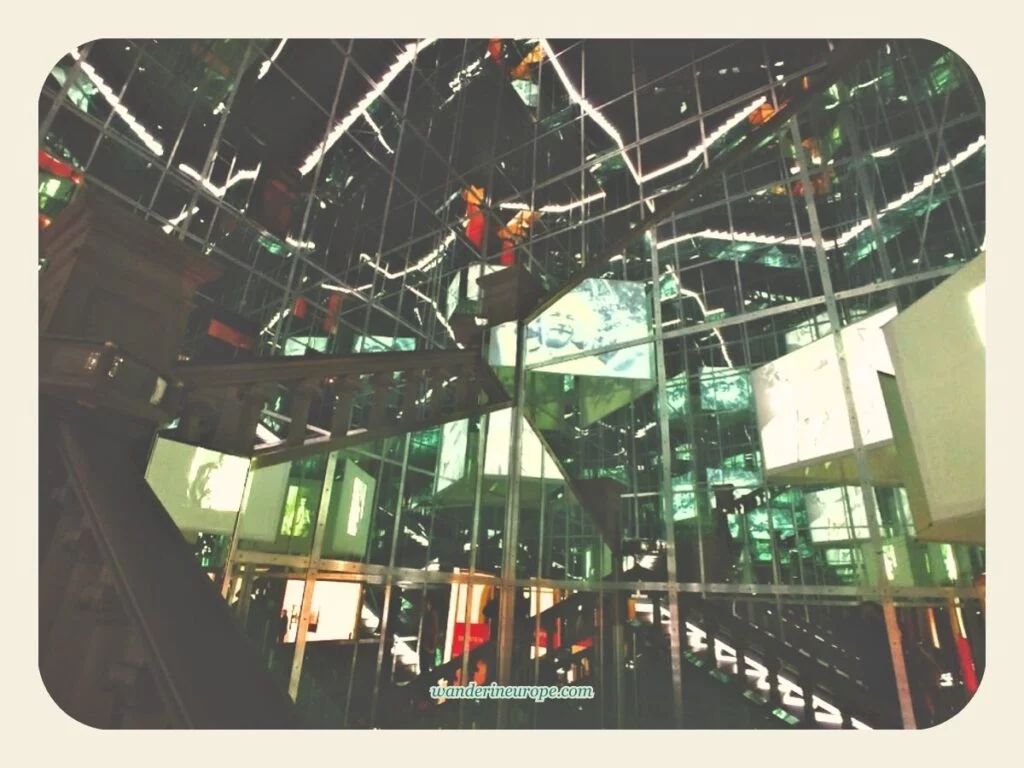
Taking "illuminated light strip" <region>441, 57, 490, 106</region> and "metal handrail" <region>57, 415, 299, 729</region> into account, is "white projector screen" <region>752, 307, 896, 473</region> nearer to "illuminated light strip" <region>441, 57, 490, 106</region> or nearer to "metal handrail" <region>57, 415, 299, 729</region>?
"illuminated light strip" <region>441, 57, 490, 106</region>

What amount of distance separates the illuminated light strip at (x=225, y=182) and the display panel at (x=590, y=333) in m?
1.69

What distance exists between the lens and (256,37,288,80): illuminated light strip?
2547 mm

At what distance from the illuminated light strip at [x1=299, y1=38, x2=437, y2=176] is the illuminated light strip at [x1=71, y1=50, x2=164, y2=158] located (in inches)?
32.0

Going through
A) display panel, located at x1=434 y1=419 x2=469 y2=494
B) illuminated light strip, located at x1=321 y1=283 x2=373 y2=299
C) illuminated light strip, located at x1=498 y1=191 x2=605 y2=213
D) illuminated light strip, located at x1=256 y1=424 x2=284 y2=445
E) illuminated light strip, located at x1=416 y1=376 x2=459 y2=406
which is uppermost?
illuminated light strip, located at x1=498 y1=191 x2=605 y2=213

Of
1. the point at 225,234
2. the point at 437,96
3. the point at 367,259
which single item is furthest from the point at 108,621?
the point at 437,96

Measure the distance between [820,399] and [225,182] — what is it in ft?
11.9

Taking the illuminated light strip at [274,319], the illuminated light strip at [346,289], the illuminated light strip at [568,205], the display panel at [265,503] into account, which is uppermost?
the illuminated light strip at [568,205]

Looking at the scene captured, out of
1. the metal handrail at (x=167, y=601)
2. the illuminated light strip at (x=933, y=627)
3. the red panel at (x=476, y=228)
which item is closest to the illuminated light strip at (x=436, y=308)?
the red panel at (x=476, y=228)

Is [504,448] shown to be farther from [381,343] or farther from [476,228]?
[476,228]

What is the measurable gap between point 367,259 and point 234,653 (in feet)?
8.50

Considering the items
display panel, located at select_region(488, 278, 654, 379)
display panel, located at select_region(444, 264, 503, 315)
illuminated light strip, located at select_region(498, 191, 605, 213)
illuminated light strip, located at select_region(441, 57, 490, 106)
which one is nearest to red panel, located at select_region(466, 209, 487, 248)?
display panel, located at select_region(444, 264, 503, 315)

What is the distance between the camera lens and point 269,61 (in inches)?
102

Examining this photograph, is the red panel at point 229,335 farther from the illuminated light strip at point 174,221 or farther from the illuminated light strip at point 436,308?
the illuminated light strip at point 436,308

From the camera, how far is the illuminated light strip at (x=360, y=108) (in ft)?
9.28
